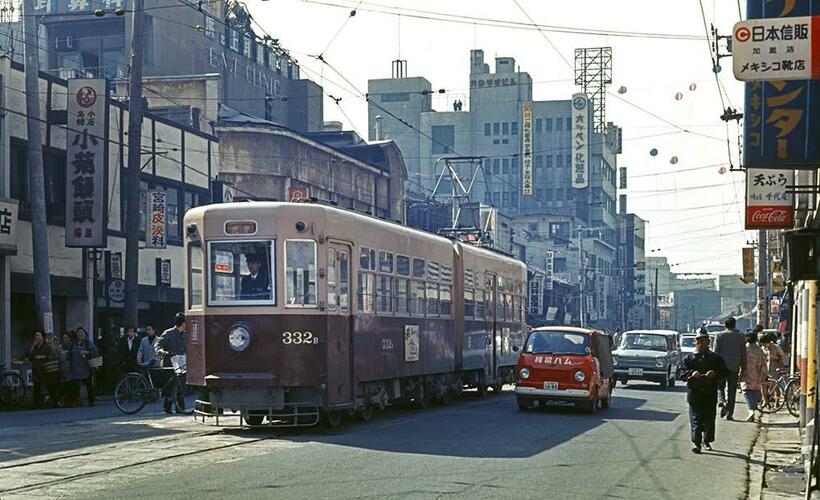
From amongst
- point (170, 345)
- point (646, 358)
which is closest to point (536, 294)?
point (646, 358)

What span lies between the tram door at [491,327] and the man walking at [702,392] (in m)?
11.7

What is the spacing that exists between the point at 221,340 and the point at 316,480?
5.80m

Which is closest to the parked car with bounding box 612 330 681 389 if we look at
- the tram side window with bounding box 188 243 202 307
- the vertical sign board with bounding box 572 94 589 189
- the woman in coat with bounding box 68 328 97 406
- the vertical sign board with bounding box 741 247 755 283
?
the vertical sign board with bounding box 741 247 755 283

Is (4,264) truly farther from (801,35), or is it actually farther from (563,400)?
(801,35)

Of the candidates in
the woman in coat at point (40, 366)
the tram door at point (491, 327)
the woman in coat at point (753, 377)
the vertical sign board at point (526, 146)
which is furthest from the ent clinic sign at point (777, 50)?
the vertical sign board at point (526, 146)

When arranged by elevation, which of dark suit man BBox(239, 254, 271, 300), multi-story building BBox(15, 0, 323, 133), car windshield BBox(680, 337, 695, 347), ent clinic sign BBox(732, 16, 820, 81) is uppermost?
multi-story building BBox(15, 0, 323, 133)

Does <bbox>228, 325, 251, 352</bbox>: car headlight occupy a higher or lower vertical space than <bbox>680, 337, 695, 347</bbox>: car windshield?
higher

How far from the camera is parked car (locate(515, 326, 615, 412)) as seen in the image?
2320 cm

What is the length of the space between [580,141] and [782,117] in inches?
4103

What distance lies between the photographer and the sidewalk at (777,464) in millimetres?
13453

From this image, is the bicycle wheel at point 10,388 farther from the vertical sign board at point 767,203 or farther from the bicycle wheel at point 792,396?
the bicycle wheel at point 792,396

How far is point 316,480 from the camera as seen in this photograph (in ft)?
40.5

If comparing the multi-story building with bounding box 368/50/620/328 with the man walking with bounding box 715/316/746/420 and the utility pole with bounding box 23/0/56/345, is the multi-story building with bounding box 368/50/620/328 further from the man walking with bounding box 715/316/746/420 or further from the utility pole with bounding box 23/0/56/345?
the man walking with bounding box 715/316/746/420

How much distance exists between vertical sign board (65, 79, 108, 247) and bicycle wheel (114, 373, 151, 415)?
8.90m
